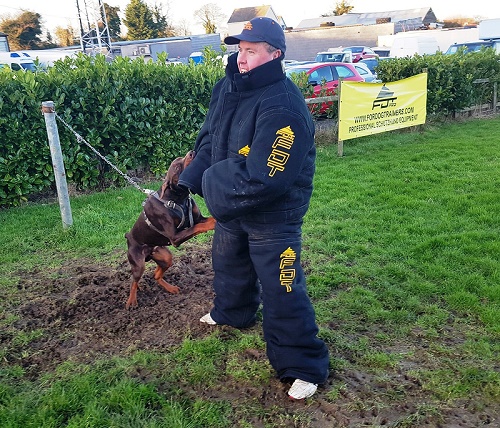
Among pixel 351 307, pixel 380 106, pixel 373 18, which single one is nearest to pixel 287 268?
pixel 351 307

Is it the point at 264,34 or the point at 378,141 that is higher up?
the point at 264,34

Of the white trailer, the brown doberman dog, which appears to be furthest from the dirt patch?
the white trailer

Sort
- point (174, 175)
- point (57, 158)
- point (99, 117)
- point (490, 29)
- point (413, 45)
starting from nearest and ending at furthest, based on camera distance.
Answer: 1. point (174, 175)
2. point (57, 158)
3. point (99, 117)
4. point (413, 45)
5. point (490, 29)

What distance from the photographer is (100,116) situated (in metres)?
7.77

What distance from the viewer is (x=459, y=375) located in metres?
3.19

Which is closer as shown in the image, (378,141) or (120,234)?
(120,234)

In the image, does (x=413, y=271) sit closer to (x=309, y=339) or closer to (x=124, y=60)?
(x=309, y=339)

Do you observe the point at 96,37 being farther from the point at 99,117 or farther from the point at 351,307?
the point at 351,307

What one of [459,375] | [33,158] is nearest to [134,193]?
[33,158]

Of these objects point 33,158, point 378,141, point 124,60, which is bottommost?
point 378,141

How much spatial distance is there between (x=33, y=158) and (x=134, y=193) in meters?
1.58

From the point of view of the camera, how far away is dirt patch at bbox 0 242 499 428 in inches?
113

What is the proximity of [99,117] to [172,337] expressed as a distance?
200 inches

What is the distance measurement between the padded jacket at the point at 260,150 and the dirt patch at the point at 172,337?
1.13 meters
